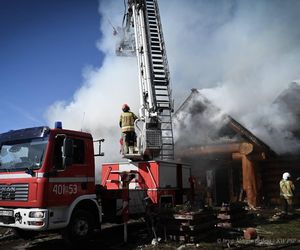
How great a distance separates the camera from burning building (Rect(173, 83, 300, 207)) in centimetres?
1455

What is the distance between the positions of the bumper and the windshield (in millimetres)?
872

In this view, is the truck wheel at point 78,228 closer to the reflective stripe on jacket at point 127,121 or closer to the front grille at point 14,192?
the front grille at point 14,192

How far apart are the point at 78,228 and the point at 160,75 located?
593 centimetres

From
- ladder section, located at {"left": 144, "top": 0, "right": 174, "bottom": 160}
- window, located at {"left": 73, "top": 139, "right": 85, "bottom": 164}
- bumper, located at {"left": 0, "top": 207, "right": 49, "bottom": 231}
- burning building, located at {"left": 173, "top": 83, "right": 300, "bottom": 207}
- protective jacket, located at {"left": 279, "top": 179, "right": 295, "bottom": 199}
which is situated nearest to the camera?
bumper, located at {"left": 0, "top": 207, "right": 49, "bottom": 231}

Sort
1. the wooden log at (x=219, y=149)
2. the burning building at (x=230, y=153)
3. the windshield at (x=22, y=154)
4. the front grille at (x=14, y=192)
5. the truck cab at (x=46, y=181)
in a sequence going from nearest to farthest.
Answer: the truck cab at (x=46, y=181), the front grille at (x=14, y=192), the windshield at (x=22, y=154), the wooden log at (x=219, y=149), the burning building at (x=230, y=153)

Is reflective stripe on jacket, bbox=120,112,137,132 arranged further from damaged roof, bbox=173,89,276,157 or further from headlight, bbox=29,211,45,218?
damaged roof, bbox=173,89,276,157

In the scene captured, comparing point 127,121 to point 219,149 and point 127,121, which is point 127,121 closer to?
point 127,121

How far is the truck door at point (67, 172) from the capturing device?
752cm

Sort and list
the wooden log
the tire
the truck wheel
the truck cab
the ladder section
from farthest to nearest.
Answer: the wooden log → the ladder section → the tire → the truck wheel → the truck cab

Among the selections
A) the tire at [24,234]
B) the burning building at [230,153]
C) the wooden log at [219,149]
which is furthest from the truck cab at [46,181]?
the wooden log at [219,149]

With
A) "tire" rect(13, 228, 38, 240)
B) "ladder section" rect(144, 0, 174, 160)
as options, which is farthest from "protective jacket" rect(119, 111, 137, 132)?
"tire" rect(13, 228, 38, 240)

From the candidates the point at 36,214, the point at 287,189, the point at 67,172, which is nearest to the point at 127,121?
the point at 67,172

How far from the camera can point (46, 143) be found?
24.9ft

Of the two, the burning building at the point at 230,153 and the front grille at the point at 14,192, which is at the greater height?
the burning building at the point at 230,153
